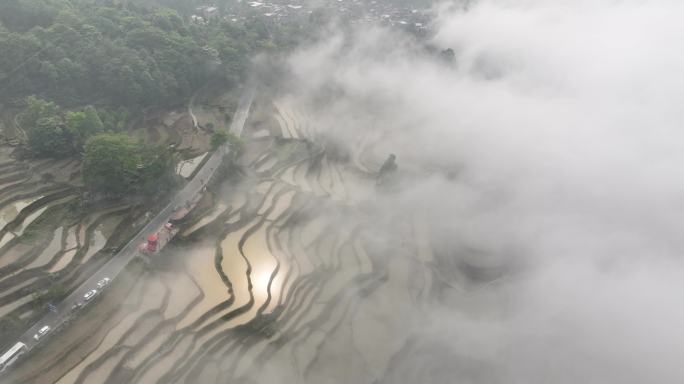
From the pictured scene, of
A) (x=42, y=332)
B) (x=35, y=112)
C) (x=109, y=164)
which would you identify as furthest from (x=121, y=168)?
(x=42, y=332)

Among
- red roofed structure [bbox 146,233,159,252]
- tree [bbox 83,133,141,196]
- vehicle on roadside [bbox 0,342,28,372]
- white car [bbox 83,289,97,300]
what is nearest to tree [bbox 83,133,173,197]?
tree [bbox 83,133,141,196]

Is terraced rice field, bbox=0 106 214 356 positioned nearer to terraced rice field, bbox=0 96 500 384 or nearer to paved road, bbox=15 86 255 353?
terraced rice field, bbox=0 96 500 384

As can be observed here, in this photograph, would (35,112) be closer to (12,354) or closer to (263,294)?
(12,354)

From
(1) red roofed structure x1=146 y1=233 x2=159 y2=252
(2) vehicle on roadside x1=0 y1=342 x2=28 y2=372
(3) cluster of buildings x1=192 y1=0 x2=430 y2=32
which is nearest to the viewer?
(2) vehicle on roadside x1=0 y1=342 x2=28 y2=372

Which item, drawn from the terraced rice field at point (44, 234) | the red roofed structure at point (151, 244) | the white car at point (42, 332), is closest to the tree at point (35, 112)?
the terraced rice field at point (44, 234)

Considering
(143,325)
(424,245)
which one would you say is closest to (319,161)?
(424,245)
